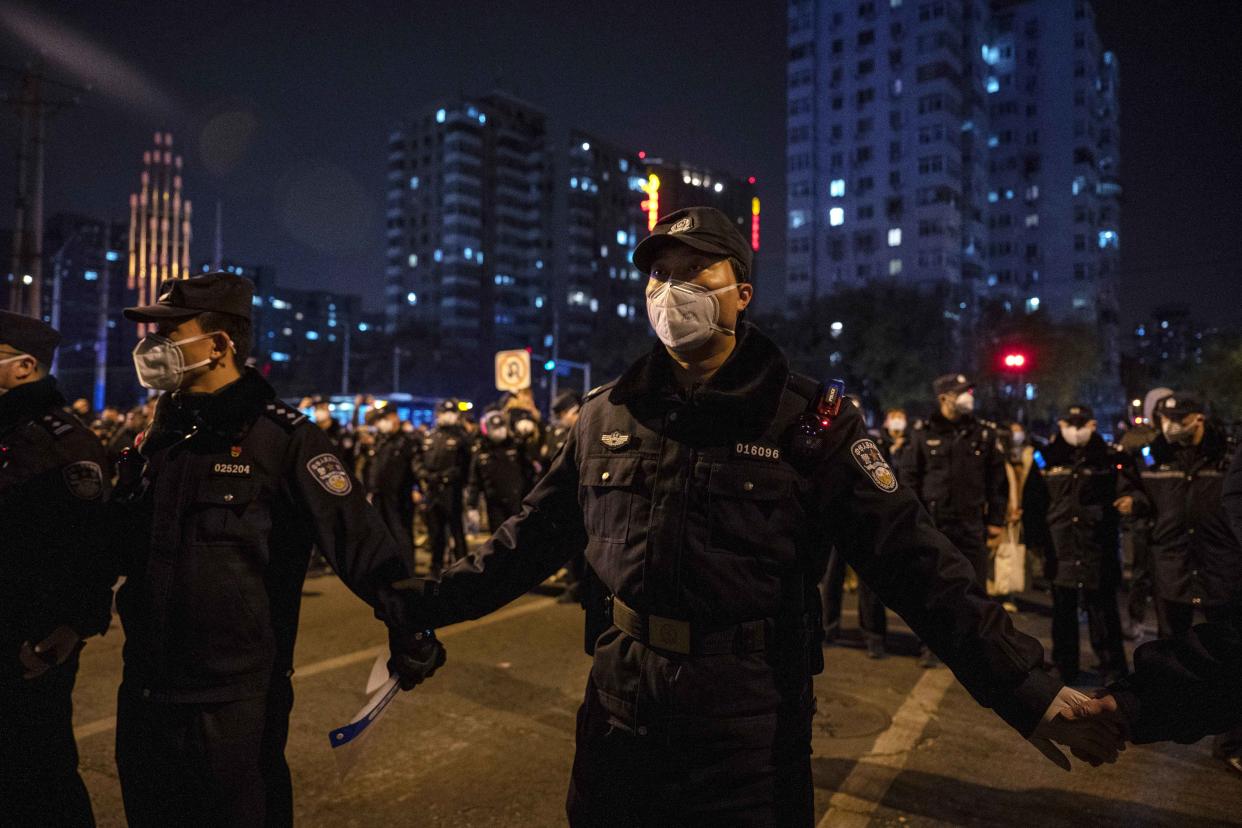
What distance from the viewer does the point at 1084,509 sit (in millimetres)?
6875

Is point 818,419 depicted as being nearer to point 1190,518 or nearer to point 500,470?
point 1190,518

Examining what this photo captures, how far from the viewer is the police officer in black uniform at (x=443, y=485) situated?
38.7ft

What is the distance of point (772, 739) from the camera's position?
93.0 inches

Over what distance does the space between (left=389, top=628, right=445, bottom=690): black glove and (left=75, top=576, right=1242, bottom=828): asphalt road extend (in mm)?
1132

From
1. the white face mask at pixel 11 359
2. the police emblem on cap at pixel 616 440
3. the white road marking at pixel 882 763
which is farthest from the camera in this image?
the white road marking at pixel 882 763

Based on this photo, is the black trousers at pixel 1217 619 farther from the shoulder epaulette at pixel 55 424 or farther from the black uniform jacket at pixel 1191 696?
the shoulder epaulette at pixel 55 424

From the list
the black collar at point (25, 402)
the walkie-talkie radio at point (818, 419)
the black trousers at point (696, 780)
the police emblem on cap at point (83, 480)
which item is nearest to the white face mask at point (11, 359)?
the black collar at point (25, 402)

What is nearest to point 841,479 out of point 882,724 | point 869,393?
point 882,724

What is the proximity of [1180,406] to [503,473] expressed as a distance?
7494mm

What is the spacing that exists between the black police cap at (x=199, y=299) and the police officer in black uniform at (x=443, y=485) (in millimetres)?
8535

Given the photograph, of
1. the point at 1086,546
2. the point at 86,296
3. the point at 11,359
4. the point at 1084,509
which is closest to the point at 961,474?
the point at 1084,509

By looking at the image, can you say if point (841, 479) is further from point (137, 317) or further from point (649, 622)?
point (137, 317)

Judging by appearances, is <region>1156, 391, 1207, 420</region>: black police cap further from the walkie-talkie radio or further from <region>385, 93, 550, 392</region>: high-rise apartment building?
<region>385, 93, 550, 392</region>: high-rise apartment building

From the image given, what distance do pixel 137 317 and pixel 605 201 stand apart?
12959cm
